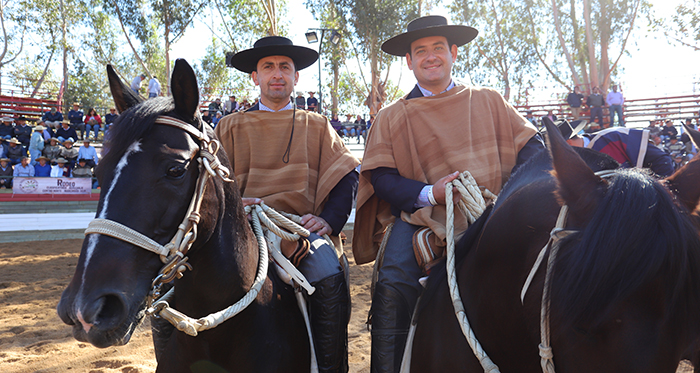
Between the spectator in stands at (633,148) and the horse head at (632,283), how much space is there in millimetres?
3193

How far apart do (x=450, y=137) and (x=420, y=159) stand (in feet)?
0.73

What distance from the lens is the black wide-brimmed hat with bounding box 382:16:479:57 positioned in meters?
2.83

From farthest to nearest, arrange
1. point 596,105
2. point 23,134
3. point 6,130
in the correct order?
point 596,105 → point 23,134 → point 6,130

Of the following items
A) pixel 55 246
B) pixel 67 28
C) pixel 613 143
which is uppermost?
pixel 67 28

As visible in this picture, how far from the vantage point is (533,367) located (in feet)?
4.99

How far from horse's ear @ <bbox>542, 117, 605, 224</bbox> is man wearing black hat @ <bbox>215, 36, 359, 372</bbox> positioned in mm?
1715

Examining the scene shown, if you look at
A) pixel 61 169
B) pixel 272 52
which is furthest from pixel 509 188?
pixel 61 169

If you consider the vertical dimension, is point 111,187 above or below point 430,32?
below

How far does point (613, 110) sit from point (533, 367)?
23272 mm

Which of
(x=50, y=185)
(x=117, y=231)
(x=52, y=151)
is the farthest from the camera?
(x=52, y=151)

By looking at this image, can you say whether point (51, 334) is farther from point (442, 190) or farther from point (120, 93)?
point (442, 190)

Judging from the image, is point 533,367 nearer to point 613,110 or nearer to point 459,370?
point 459,370

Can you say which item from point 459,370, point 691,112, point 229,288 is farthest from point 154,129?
point 691,112

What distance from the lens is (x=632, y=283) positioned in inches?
44.4
